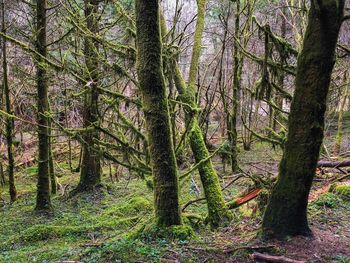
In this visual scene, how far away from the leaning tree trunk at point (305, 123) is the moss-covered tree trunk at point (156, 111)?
50.2 inches

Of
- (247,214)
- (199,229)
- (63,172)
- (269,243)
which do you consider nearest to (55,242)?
(199,229)

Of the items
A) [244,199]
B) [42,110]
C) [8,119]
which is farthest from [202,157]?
[8,119]

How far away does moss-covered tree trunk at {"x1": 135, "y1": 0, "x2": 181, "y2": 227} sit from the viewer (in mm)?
4125

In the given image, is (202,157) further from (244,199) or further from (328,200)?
(328,200)

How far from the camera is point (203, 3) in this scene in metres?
7.49

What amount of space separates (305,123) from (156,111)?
5.65ft

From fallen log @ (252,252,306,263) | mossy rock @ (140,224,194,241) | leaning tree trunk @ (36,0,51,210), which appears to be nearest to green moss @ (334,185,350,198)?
mossy rock @ (140,224,194,241)

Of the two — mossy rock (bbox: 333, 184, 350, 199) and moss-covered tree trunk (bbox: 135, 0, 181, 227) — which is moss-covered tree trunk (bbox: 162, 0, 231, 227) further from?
mossy rock (bbox: 333, 184, 350, 199)

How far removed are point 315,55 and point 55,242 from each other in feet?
20.4

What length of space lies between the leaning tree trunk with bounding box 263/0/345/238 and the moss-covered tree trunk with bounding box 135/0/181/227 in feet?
4.18

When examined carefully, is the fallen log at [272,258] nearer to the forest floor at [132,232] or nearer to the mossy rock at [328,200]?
the forest floor at [132,232]

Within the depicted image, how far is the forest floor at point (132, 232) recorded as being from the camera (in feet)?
12.6

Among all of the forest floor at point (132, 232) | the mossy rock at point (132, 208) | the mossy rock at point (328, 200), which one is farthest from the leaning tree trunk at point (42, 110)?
the mossy rock at point (328, 200)

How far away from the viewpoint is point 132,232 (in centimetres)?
583
